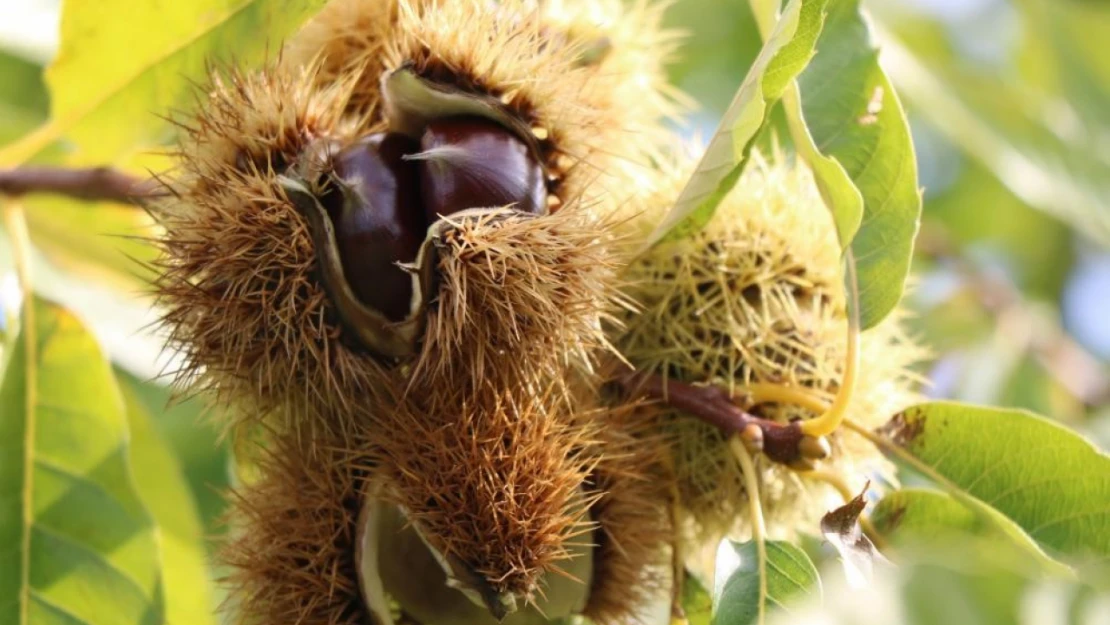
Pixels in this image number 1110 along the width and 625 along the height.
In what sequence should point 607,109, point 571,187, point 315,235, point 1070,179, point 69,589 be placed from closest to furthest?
point 315,235 < point 571,187 < point 607,109 < point 69,589 < point 1070,179

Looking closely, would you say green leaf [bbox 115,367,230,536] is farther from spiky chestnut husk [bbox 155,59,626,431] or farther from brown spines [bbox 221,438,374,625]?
spiky chestnut husk [bbox 155,59,626,431]

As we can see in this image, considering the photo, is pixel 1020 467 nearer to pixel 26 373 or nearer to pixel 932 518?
pixel 932 518

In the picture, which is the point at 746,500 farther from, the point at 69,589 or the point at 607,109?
the point at 69,589

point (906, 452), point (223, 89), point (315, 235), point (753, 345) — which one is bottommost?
point (906, 452)

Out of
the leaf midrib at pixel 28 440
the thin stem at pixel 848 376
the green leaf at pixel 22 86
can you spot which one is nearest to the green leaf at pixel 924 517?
the thin stem at pixel 848 376

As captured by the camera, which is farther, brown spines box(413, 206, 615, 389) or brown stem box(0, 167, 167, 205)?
brown stem box(0, 167, 167, 205)

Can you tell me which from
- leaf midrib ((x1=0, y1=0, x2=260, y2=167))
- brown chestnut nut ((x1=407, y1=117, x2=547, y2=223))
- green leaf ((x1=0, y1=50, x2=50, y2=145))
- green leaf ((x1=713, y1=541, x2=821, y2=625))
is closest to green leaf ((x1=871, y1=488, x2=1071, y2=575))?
green leaf ((x1=713, y1=541, x2=821, y2=625))

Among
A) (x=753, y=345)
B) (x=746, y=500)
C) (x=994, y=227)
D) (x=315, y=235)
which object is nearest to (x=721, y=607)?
(x=746, y=500)
